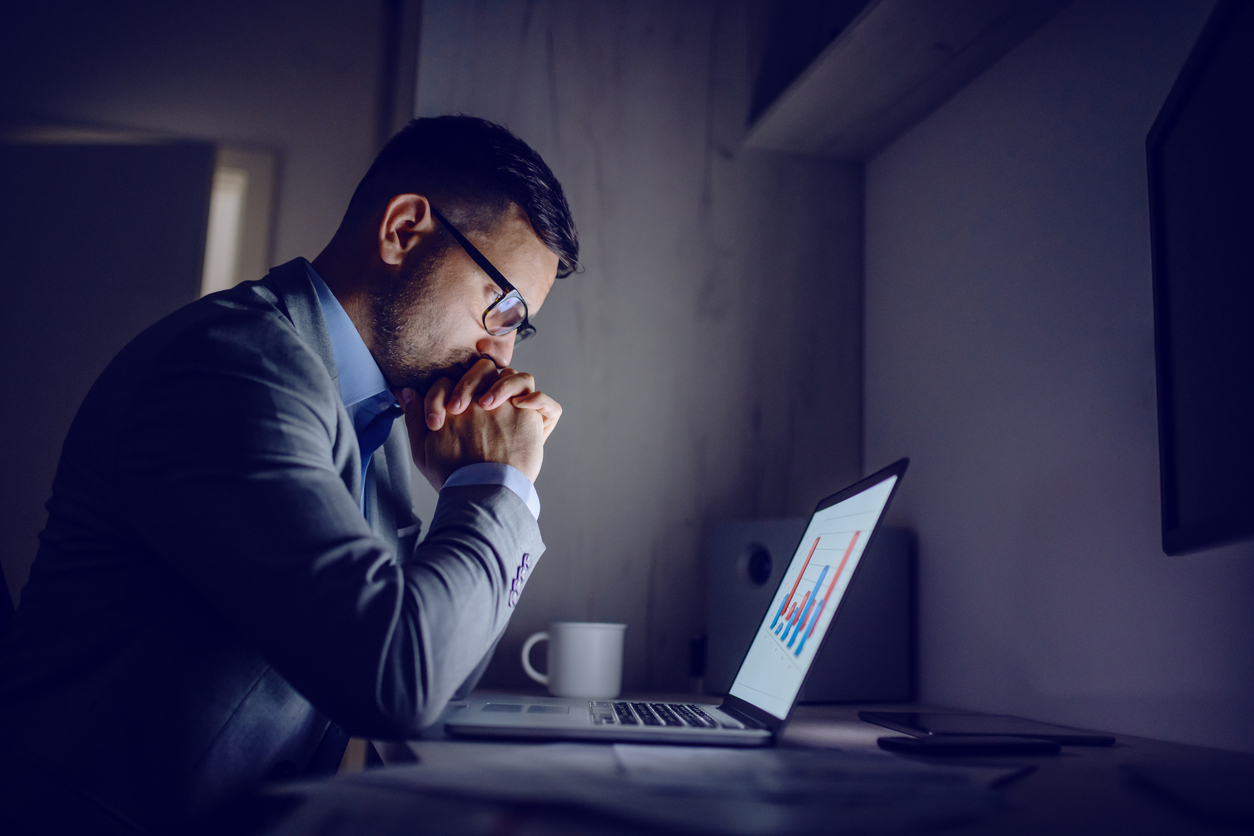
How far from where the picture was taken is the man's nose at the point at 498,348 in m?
1.21

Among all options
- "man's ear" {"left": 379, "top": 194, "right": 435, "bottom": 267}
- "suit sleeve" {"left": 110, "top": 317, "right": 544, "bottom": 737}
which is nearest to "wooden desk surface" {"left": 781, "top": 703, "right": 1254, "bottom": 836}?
"suit sleeve" {"left": 110, "top": 317, "right": 544, "bottom": 737}

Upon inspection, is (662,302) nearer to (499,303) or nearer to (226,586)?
(499,303)

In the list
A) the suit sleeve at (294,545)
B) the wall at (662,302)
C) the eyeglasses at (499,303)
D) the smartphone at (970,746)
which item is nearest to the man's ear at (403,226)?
the eyeglasses at (499,303)

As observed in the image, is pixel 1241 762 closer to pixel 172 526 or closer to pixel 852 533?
pixel 852 533

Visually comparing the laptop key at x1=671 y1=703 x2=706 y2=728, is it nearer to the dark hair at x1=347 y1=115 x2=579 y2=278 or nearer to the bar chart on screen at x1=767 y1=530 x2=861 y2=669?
the bar chart on screen at x1=767 y1=530 x2=861 y2=669

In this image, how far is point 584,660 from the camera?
130cm

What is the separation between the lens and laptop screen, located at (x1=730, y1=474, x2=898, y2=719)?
32.1 inches

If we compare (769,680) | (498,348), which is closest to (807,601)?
(769,680)

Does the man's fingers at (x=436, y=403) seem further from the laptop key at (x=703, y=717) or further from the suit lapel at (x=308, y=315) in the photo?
the laptop key at (x=703, y=717)

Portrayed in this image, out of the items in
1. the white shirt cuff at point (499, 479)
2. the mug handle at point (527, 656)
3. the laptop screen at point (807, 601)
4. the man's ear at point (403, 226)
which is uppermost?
the man's ear at point (403, 226)

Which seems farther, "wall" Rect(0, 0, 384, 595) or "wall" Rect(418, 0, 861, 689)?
"wall" Rect(0, 0, 384, 595)

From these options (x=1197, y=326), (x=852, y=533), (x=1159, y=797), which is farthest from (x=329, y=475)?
(x=1197, y=326)

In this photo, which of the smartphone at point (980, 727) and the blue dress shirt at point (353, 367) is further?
the blue dress shirt at point (353, 367)

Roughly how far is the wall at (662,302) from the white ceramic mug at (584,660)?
0.62ft
